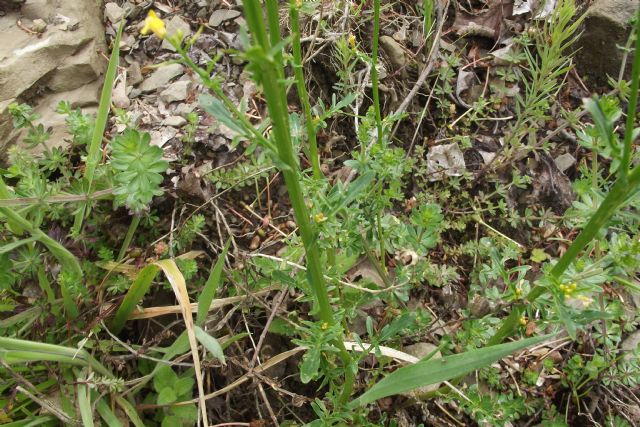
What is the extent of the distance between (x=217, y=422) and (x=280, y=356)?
1.21 ft

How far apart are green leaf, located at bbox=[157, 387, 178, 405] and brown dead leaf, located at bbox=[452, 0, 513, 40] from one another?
2.32 m

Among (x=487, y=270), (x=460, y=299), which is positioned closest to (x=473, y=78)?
(x=460, y=299)

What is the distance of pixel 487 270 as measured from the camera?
1706 mm

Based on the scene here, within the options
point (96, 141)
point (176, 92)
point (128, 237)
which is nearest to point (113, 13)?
point (176, 92)

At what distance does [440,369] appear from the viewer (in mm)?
1398

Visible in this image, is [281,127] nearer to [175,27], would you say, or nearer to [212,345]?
[212,345]

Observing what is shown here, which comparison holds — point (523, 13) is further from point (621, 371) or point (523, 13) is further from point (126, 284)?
point (126, 284)

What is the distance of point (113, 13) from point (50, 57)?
458mm

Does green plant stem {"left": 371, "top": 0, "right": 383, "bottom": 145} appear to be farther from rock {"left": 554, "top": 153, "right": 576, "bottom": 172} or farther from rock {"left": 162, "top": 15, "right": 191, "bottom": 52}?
rock {"left": 162, "top": 15, "right": 191, "bottom": 52}

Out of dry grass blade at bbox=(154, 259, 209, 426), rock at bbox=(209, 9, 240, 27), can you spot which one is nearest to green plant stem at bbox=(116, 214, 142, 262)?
dry grass blade at bbox=(154, 259, 209, 426)

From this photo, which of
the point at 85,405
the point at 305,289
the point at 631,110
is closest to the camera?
the point at 631,110

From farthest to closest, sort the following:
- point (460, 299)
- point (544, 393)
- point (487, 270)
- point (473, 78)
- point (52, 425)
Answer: point (473, 78), point (460, 299), point (544, 393), point (52, 425), point (487, 270)

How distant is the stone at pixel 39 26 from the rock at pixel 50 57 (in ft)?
0.04

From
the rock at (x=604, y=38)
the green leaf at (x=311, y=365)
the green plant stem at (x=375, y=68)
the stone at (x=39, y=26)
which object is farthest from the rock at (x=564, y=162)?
the stone at (x=39, y=26)
